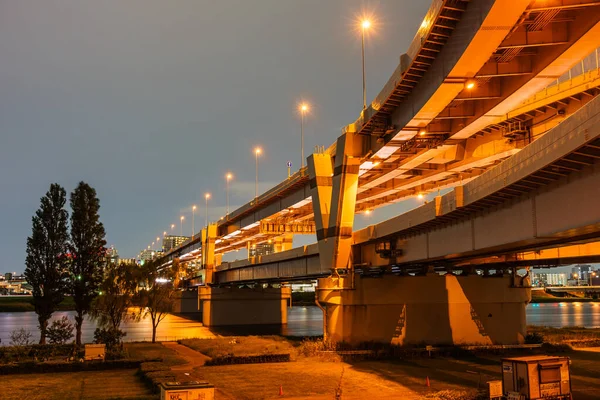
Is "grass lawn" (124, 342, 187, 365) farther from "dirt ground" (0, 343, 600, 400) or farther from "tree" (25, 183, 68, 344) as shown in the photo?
"tree" (25, 183, 68, 344)

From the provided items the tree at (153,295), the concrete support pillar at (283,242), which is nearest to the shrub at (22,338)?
the tree at (153,295)

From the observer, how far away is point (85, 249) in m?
54.4

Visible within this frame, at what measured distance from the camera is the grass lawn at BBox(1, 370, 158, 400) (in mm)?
28481

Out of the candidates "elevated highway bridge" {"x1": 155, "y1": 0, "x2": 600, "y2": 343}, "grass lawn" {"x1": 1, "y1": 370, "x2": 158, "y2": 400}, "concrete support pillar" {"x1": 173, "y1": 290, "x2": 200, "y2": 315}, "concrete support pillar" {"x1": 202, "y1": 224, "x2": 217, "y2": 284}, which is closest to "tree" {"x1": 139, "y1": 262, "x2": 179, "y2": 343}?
"elevated highway bridge" {"x1": 155, "y1": 0, "x2": 600, "y2": 343}

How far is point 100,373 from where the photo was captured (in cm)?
3744

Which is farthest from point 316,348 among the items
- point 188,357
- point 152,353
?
point 152,353

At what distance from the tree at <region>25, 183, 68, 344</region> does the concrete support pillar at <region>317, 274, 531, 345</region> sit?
84.5 feet

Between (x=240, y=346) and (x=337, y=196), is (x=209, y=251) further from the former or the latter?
(x=337, y=196)

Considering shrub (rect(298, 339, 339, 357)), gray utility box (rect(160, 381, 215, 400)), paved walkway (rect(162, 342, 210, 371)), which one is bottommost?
paved walkway (rect(162, 342, 210, 371))

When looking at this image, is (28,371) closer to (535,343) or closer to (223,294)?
(535,343)

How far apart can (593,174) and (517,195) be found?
6.02 meters

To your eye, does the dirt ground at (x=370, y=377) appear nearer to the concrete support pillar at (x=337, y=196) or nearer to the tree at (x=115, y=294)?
the concrete support pillar at (x=337, y=196)

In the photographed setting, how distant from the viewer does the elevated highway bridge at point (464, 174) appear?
758 inches

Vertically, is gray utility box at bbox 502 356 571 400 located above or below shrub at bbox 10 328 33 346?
above
